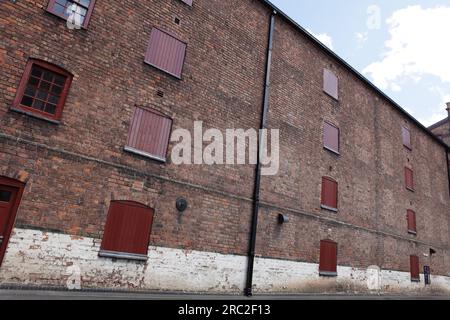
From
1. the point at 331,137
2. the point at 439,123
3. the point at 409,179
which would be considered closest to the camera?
the point at 331,137

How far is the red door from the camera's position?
6.53 metres

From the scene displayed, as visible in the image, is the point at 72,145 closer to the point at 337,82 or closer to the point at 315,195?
the point at 315,195

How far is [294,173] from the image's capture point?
12094 mm

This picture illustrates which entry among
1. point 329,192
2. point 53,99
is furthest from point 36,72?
point 329,192

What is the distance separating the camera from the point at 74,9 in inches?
329

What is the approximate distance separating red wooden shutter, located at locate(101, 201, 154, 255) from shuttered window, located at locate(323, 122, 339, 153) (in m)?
9.20

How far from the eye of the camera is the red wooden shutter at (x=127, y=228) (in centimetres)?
778

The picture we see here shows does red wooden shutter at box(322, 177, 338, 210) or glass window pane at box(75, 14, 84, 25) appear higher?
glass window pane at box(75, 14, 84, 25)

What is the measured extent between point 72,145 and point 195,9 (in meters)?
6.74

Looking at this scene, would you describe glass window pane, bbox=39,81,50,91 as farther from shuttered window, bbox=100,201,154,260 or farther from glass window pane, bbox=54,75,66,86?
shuttered window, bbox=100,201,154,260

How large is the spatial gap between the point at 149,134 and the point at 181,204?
2363 mm

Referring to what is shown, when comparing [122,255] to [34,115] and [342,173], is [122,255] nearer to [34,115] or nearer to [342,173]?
[34,115]

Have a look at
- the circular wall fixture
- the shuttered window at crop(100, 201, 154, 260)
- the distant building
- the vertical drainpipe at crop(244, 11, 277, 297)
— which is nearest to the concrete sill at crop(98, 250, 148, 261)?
the shuttered window at crop(100, 201, 154, 260)

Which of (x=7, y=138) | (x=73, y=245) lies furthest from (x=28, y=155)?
(x=73, y=245)
